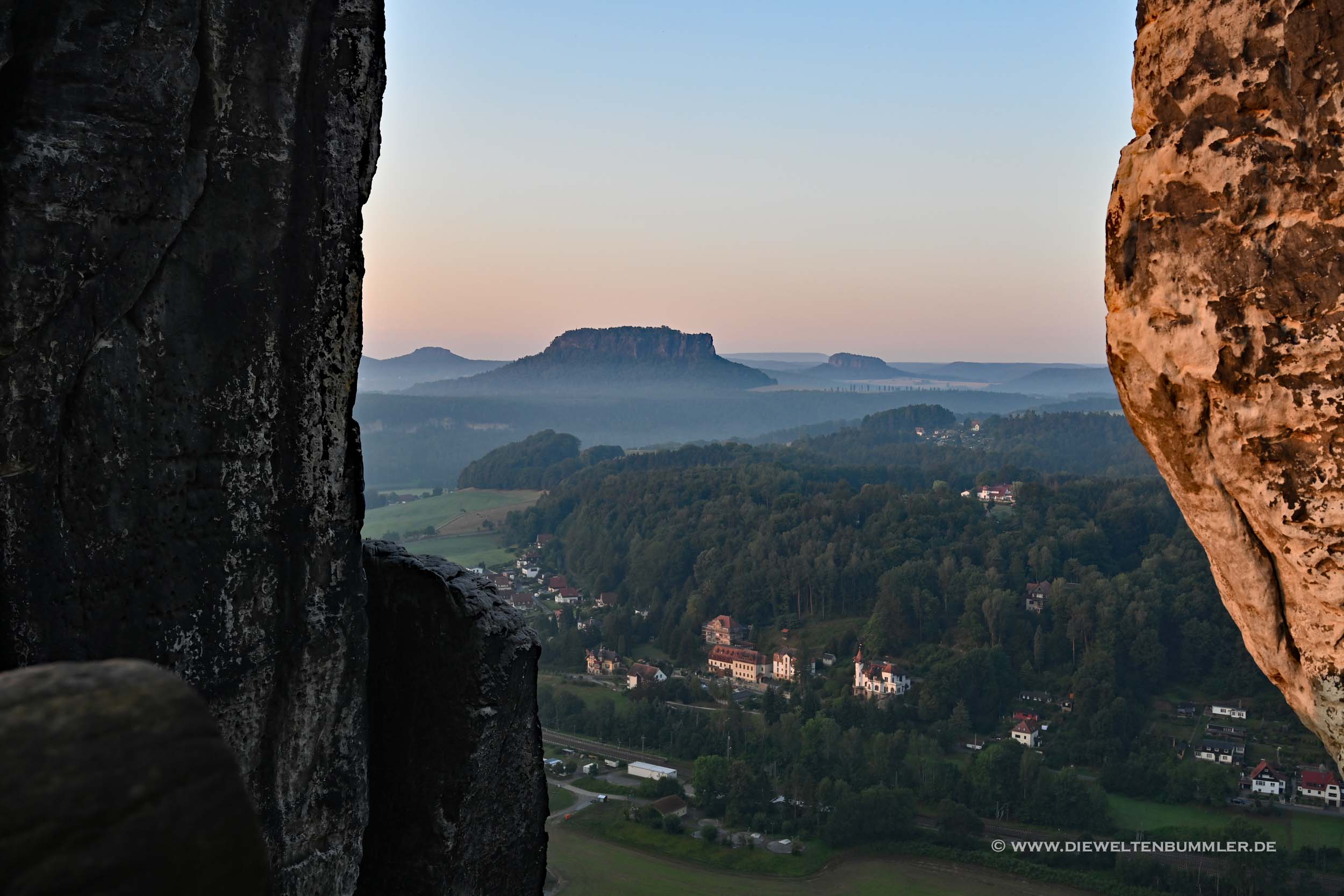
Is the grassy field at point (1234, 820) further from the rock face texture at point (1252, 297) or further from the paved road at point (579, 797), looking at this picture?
the rock face texture at point (1252, 297)

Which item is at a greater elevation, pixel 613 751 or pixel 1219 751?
pixel 1219 751

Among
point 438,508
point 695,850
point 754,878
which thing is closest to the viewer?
point 754,878

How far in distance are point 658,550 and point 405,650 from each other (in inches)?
2925

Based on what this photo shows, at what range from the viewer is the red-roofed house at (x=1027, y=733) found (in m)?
49.8

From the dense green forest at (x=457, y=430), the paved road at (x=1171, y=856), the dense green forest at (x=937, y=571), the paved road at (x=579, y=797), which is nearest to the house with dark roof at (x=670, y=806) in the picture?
the paved road at (x=579, y=797)

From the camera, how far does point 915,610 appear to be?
64.7m

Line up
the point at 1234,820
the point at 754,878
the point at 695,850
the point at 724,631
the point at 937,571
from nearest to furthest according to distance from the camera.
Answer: the point at 754,878 → the point at 695,850 → the point at 1234,820 → the point at 937,571 → the point at 724,631

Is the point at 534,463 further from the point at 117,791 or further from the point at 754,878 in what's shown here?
the point at 117,791

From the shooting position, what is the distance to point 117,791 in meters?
1.44

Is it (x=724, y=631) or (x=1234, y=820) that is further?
(x=724, y=631)

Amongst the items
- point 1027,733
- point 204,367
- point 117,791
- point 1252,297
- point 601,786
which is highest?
point 1252,297

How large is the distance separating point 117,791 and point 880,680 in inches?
2241

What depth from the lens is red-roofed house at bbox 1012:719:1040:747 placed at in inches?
1959

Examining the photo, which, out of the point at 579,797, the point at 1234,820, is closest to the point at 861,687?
the point at 579,797
